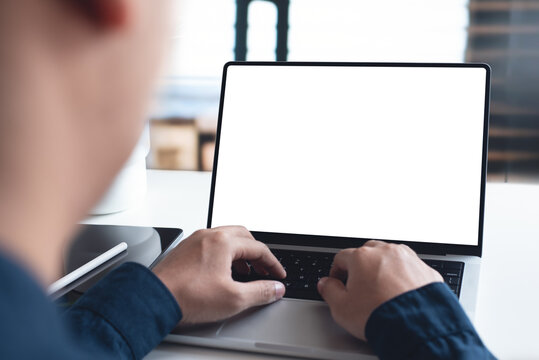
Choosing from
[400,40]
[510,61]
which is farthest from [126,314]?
[510,61]

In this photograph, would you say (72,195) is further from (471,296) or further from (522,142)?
(522,142)

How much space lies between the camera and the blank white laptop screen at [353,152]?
703mm

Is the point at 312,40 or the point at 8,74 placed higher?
the point at 312,40

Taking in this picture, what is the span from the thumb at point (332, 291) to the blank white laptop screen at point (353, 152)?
6.9 inches

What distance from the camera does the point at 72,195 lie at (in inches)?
8.6

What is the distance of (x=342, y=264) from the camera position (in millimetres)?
561

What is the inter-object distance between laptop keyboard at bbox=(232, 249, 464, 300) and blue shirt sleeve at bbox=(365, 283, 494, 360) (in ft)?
0.39

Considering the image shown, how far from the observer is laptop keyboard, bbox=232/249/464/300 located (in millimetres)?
587

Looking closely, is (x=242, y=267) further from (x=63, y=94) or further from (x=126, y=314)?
(x=63, y=94)

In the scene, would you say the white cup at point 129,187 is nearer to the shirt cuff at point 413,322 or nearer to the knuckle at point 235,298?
the knuckle at point 235,298

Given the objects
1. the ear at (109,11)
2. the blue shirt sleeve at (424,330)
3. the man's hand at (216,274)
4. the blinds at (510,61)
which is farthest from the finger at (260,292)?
the blinds at (510,61)

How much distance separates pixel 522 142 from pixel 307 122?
8.06 ft

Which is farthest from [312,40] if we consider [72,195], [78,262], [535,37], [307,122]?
[72,195]

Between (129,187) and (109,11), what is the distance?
0.82 m
